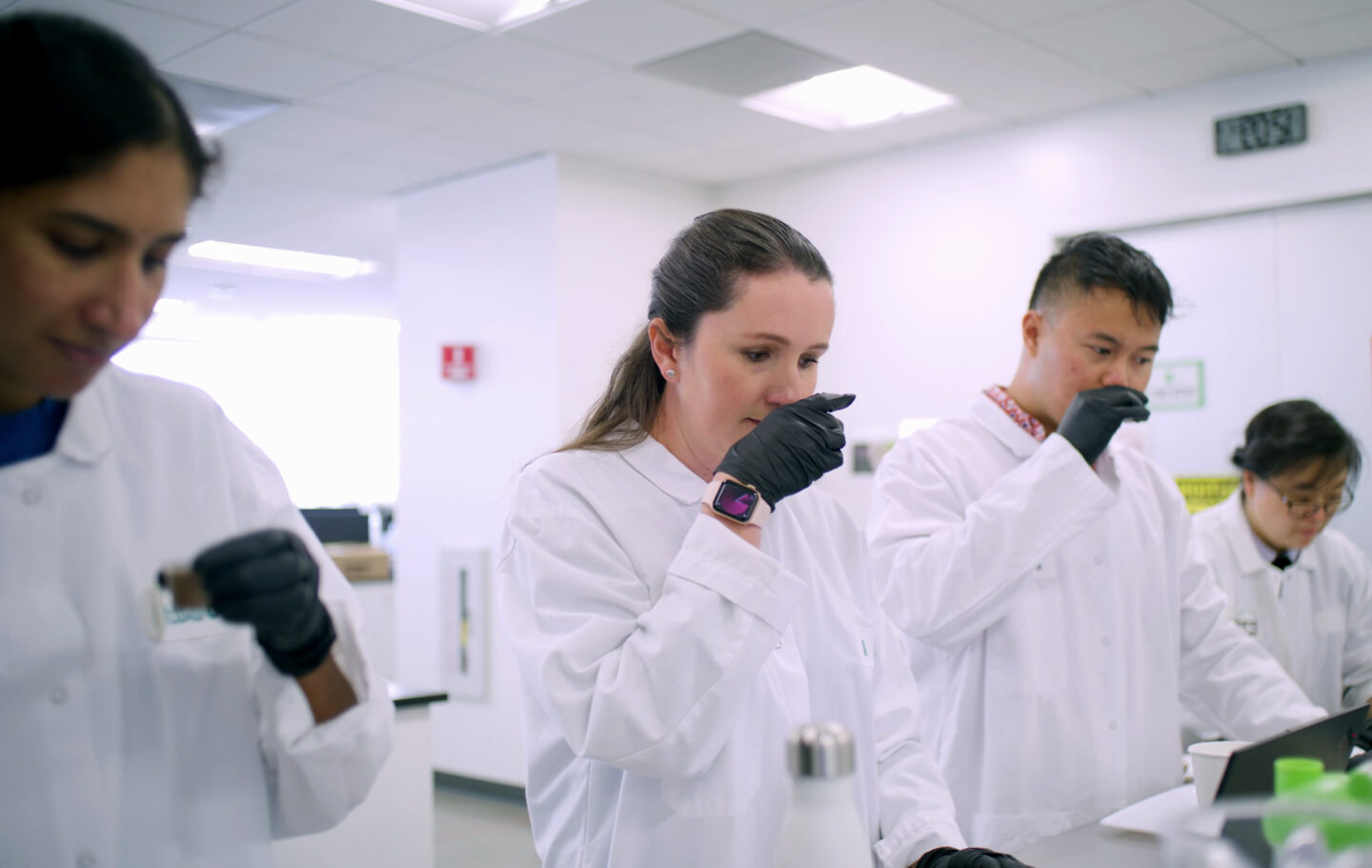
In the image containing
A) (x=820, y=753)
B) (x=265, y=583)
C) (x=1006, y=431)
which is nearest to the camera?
(x=820, y=753)

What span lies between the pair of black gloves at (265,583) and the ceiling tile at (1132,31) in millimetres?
3111

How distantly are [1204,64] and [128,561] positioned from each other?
376cm

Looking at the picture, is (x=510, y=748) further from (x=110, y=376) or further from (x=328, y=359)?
(x=328, y=359)

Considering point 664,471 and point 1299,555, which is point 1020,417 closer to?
point 664,471

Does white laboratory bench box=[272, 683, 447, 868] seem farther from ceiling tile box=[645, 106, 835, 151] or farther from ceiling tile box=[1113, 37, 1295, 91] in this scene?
ceiling tile box=[1113, 37, 1295, 91]

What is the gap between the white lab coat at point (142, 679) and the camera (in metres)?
0.96

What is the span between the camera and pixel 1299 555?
8.59ft

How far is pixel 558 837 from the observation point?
128 cm

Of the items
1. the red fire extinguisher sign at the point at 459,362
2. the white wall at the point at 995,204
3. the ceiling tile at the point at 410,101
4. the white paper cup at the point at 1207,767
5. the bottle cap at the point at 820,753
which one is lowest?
the white paper cup at the point at 1207,767

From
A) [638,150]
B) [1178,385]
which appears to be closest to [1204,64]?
[1178,385]

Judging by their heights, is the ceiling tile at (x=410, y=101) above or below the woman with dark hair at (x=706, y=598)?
above

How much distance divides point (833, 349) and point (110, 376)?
4.13 metres

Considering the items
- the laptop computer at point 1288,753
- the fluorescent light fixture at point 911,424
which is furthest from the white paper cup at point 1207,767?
the fluorescent light fixture at point 911,424

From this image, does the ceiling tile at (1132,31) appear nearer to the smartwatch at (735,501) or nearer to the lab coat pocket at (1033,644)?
the lab coat pocket at (1033,644)
